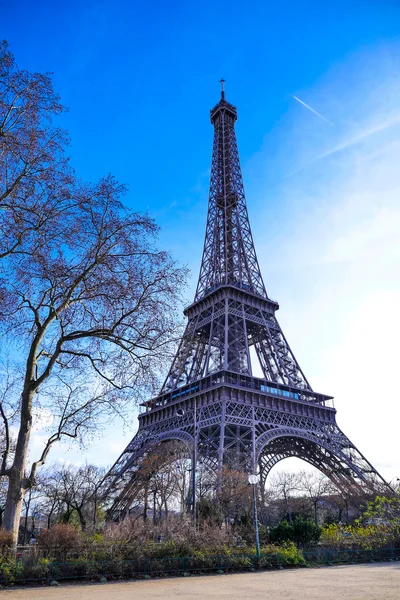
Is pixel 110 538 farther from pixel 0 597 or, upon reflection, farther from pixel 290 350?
pixel 290 350

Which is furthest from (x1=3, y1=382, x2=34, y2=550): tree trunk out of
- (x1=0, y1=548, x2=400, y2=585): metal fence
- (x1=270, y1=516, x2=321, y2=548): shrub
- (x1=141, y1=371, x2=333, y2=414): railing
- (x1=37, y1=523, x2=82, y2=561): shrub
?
(x1=141, y1=371, x2=333, y2=414): railing

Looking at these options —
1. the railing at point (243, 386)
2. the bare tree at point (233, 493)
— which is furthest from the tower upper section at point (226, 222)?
the bare tree at point (233, 493)

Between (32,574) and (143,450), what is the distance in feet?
111

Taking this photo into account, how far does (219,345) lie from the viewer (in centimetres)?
4994

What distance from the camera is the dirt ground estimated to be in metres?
11.6

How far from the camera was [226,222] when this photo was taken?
63719 mm

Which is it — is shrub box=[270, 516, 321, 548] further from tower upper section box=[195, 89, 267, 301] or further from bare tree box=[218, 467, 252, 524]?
tower upper section box=[195, 89, 267, 301]

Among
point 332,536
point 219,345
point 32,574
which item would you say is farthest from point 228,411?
point 32,574

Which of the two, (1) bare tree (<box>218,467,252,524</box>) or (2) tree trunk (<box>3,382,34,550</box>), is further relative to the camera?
(1) bare tree (<box>218,467,252,524</box>)

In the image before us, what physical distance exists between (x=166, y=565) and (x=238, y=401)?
2618cm

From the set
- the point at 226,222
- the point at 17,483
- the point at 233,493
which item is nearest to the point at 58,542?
the point at 17,483

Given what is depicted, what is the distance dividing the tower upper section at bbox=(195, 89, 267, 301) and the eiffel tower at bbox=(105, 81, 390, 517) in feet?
0.61

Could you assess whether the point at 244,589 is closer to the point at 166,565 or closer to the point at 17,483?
the point at 166,565

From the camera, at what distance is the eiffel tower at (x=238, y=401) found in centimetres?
4197
